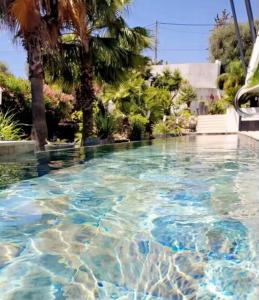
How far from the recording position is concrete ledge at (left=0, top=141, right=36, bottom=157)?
9961 millimetres

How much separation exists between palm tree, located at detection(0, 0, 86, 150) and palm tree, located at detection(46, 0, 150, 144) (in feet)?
4.16

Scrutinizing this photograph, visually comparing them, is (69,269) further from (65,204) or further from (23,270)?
(65,204)

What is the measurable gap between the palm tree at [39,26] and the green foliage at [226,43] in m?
34.5

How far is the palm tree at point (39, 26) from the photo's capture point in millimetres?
12367

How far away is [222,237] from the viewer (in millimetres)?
3723

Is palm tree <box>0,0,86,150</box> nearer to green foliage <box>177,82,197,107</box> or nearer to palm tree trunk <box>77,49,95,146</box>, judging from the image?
palm tree trunk <box>77,49,95,146</box>

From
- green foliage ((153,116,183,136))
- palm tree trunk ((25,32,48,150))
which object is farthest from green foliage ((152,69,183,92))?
palm tree trunk ((25,32,48,150))

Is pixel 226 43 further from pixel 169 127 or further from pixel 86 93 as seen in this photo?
pixel 86 93

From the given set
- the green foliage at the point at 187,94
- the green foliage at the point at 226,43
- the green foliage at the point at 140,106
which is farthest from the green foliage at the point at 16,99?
the green foliage at the point at 226,43

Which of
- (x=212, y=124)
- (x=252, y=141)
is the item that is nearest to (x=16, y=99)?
(x=252, y=141)

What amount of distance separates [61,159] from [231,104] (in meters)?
22.1

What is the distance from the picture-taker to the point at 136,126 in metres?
20.4

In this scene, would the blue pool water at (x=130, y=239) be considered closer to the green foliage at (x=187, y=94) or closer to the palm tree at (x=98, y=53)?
the palm tree at (x=98, y=53)

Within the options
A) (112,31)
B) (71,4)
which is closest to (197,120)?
(112,31)
